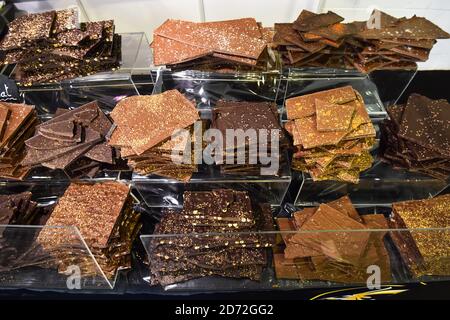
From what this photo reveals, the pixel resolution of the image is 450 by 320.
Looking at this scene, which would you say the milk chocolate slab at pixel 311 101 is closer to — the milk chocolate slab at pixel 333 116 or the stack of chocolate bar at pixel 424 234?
the milk chocolate slab at pixel 333 116

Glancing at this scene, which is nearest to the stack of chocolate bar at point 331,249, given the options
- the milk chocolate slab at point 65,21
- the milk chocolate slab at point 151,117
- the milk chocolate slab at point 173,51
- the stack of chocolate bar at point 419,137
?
the stack of chocolate bar at point 419,137

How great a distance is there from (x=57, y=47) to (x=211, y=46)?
1045mm

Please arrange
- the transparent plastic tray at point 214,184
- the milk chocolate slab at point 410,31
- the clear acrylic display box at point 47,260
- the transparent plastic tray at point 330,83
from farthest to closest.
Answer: the transparent plastic tray at point 330,83 < the milk chocolate slab at point 410,31 < the transparent plastic tray at point 214,184 < the clear acrylic display box at point 47,260

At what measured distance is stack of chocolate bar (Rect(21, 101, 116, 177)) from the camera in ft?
6.75

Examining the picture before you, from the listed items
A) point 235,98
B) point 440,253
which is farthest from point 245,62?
point 440,253

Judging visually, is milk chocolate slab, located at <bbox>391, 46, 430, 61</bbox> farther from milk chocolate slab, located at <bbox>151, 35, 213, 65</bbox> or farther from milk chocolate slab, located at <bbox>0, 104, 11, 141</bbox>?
milk chocolate slab, located at <bbox>0, 104, 11, 141</bbox>

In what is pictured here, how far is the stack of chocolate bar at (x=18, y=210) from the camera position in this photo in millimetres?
1971

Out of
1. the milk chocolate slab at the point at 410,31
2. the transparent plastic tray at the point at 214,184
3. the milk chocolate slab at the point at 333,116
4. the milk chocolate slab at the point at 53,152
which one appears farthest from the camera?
the milk chocolate slab at the point at 410,31

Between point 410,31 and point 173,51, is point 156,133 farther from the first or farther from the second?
point 410,31

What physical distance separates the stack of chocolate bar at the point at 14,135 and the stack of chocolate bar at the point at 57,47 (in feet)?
1.37

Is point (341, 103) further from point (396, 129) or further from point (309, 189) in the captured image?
point (309, 189)

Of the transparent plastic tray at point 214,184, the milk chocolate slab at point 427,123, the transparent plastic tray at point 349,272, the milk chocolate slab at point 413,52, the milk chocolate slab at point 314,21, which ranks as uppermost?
the milk chocolate slab at point 314,21

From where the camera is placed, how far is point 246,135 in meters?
1.99

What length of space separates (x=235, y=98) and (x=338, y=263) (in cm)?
139
